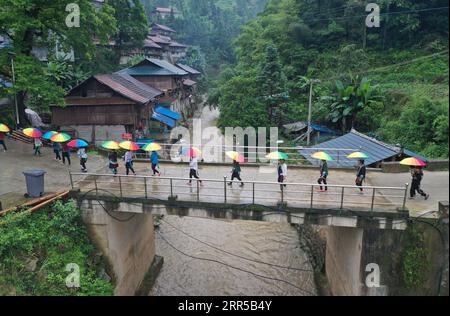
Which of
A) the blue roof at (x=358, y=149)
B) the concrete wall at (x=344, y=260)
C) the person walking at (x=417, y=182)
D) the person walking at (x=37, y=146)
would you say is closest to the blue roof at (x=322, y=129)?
the blue roof at (x=358, y=149)

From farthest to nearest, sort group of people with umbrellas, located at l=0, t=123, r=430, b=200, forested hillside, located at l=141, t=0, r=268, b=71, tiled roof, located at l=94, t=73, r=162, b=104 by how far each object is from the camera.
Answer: forested hillside, located at l=141, t=0, r=268, b=71 → tiled roof, located at l=94, t=73, r=162, b=104 → group of people with umbrellas, located at l=0, t=123, r=430, b=200

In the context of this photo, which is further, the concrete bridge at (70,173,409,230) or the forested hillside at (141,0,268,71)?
the forested hillside at (141,0,268,71)

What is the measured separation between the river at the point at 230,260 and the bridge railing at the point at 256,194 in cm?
523

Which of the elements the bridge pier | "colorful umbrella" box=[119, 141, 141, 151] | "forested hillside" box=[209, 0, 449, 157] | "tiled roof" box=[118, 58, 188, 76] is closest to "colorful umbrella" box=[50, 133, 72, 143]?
"colorful umbrella" box=[119, 141, 141, 151]

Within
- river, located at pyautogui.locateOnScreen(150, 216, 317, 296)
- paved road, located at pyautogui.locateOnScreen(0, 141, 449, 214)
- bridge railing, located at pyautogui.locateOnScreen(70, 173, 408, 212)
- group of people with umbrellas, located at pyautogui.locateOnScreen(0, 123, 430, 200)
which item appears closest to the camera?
bridge railing, located at pyautogui.locateOnScreen(70, 173, 408, 212)

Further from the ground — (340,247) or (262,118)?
(262,118)

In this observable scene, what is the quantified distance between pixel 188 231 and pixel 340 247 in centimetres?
986

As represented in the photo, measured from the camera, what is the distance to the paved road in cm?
1241

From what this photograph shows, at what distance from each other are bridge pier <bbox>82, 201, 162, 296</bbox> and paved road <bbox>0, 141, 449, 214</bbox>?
1.64 m

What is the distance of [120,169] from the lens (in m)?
16.8

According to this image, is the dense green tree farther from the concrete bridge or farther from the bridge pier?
the bridge pier

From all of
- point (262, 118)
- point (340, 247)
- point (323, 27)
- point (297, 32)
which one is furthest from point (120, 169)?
point (323, 27)

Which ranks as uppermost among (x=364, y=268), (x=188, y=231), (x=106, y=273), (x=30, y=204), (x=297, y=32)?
(x=297, y=32)

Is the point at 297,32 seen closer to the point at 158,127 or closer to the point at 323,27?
the point at 323,27
